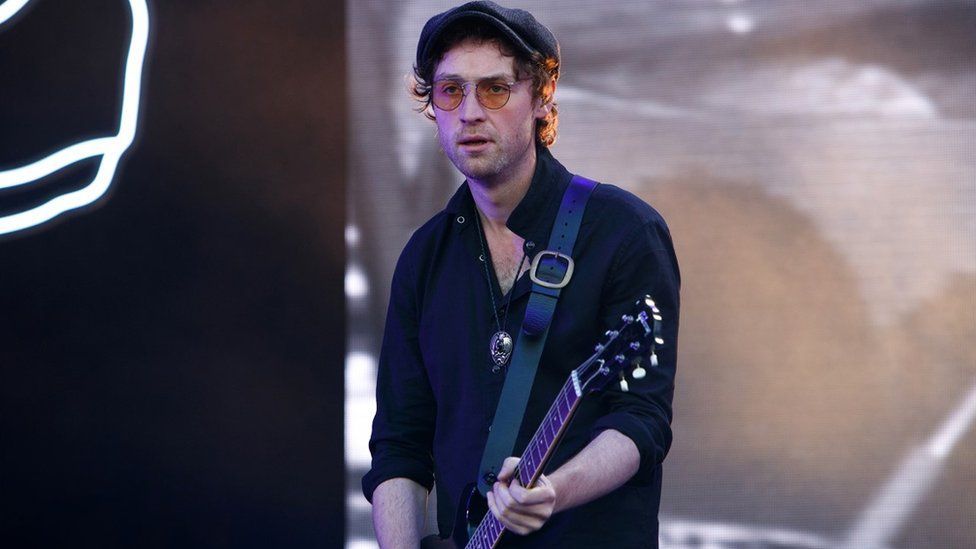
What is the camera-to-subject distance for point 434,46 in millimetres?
2346

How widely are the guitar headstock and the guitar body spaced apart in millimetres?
458

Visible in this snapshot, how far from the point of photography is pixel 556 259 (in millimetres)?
2234

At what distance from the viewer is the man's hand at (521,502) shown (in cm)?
188

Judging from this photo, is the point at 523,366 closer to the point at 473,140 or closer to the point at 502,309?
the point at 502,309

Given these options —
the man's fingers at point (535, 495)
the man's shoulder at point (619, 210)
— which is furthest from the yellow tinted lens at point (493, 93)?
the man's fingers at point (535, 495)

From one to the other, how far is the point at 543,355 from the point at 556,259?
0.19 m

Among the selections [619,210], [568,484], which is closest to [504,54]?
[619,210]

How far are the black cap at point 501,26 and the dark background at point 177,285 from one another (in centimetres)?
163

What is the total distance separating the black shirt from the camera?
2.15 meters

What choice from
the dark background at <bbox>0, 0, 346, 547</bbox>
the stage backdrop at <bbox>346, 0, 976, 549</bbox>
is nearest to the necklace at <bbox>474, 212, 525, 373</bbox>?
the stage backdrop at <bbox>346, 0, 976, 549</bbox>

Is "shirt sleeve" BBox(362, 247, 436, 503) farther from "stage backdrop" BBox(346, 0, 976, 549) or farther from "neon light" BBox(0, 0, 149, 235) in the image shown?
"neon light" BBox(0, 0, 149, 235)

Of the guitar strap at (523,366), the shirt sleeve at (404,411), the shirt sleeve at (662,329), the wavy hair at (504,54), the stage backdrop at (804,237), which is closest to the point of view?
the shirt sleeve at (662,329)

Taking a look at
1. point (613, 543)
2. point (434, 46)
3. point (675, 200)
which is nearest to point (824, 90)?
point (675, 200)

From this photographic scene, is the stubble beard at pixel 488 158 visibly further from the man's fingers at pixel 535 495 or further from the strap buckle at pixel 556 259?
the man's fingers at pixel 535 495
